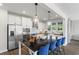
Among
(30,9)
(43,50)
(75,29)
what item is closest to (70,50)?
(75,29)

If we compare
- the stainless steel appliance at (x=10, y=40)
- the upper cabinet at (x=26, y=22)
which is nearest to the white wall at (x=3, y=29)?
the stainless steel appliance at (x=10, y=40)

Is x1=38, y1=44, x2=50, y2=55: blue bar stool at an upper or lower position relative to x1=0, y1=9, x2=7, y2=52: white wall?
lower

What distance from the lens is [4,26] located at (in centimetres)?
213

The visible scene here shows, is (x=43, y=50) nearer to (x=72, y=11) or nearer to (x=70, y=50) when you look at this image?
(x=70, y=50)

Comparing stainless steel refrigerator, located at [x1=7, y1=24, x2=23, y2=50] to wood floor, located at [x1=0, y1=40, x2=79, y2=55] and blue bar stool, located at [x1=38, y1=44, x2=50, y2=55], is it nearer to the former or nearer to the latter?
wood floor, located at [x1=0, y1=40, x2=79, y2=55]

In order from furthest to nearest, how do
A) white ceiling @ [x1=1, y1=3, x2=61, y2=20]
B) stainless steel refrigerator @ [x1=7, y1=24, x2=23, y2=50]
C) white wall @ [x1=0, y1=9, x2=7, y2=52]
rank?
stainless steel refrigerator @ [x1=7, y1=24, x2=23, y2=50]
white ceiling @ [x1=1, y1=3, x2=61, y2=20]
white wall @ [x1=0, y1=9, x2=7, y2=52]

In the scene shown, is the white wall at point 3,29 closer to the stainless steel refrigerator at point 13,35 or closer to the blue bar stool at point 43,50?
the stainless steel refrigerator at point 13,35

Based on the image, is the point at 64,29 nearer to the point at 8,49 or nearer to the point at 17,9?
the point at 17,9

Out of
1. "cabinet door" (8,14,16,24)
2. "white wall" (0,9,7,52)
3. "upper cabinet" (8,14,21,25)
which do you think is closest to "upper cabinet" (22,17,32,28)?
"upper cabinet" (8,14,21,25)

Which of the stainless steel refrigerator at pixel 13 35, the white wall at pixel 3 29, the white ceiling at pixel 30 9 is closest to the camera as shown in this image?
the white wall at pixel 3 29

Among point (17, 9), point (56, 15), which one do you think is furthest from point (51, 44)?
point (17, 9)

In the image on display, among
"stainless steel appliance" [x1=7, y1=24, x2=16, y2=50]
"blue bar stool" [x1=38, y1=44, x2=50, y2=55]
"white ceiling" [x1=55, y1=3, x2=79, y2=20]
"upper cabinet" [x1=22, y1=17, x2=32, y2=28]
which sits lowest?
"blue bar stool" [x1=38, y1=44, x2=50, y2=55]

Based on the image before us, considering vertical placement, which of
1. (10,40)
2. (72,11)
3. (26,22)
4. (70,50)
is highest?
(72,11)

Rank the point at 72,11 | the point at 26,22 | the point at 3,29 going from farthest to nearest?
the point at 72,11
the point at 26,22
the point at 3,29
